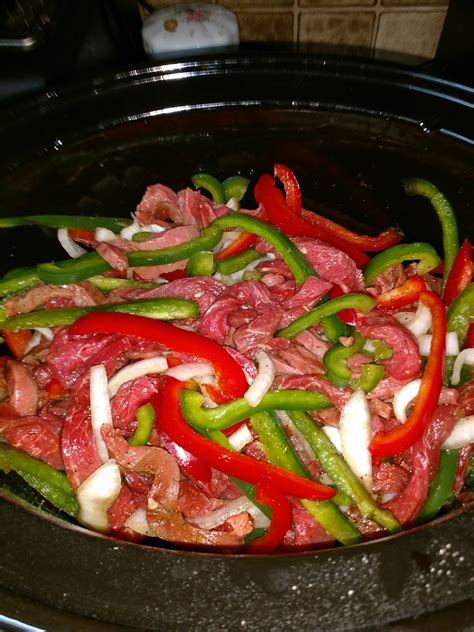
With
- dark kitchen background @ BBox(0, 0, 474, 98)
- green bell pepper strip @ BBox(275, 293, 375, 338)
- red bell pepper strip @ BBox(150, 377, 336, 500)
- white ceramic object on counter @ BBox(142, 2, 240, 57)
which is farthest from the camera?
white ceramic object on counter @ BBox(142, 2, 240, 57)

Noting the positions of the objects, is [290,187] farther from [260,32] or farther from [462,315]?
[260,32]

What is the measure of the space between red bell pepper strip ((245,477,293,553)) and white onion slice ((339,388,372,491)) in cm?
23

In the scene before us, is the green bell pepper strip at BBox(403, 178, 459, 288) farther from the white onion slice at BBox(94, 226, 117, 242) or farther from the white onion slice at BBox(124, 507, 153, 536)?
the white onion slice at BBox(124, 507, 153, 536)

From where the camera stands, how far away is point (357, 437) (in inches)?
64.3

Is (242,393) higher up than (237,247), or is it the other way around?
(237,247)

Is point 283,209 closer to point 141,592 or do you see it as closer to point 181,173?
point 181,173

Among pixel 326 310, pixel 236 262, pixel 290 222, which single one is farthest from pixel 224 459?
pixel 290 222

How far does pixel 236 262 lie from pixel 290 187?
0.40 metres

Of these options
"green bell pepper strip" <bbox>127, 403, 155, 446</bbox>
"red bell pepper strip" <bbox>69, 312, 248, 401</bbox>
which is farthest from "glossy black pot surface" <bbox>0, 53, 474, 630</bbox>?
"green bell pepper strip" <bbox>127, 403, 155, 446</bbox>

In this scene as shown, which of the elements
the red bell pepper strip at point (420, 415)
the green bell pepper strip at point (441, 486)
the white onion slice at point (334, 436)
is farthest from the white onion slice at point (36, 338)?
the green bell pepper strip at point (441, 486)

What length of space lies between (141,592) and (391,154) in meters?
1.82

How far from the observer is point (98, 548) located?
1.18 metres

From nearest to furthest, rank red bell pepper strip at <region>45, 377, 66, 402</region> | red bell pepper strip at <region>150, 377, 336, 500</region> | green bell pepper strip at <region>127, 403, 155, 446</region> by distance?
red bell pepper strip at <region>150, 377, 336, 500</region>, green bell pepper strip at <region>127, 403, 155, 446</region>, red bell pepper strip at <region>45, 377, 66, 402</region>

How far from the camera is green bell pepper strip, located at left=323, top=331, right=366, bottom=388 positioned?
1.68m
